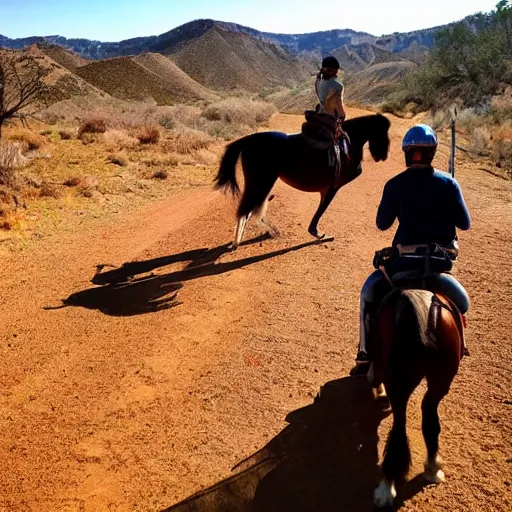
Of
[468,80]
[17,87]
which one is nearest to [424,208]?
[17,87]

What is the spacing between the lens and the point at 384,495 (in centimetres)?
321

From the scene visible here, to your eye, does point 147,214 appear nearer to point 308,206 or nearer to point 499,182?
point 308,206

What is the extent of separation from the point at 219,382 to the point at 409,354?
2348 millimetres

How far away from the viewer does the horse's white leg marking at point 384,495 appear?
126 inches

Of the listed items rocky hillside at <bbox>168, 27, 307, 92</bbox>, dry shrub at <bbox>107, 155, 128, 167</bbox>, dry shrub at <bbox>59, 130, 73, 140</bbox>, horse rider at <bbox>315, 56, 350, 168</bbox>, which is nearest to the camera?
horse rider at <bbox>315, 56, 350, 168</bbox>

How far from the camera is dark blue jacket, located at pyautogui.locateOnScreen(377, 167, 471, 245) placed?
348 cm

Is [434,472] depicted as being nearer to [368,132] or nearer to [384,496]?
[384,496]

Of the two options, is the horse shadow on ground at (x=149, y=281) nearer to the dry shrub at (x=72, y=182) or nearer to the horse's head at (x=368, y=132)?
the horse's head at (x=368, y=132)

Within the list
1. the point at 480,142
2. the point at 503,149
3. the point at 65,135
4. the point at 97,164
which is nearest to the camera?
the point at 97,164

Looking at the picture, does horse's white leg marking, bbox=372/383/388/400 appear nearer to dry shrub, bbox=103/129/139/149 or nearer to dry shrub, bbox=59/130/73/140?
dry shrub, bbox=103/129/139/149

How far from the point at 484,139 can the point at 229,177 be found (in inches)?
460

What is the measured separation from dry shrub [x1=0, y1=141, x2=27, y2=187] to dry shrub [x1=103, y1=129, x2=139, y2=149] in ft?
10.3

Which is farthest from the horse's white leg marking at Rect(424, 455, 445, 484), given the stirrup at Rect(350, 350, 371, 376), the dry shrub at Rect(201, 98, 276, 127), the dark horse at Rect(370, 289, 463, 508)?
the dry shrub at Rect(201, 98, 276, 127)

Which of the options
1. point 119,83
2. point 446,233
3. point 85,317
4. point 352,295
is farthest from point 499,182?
point 119,83
